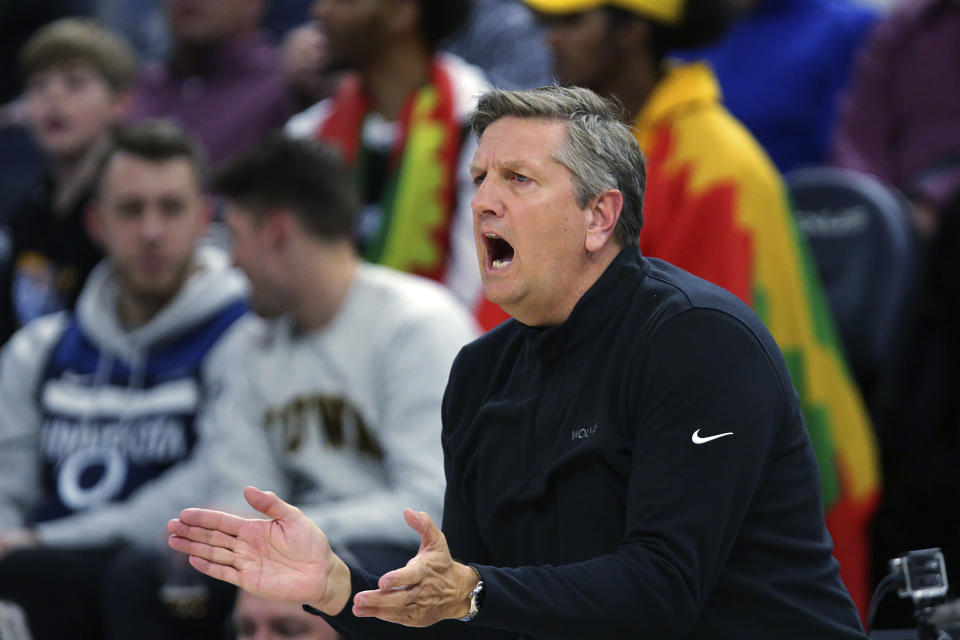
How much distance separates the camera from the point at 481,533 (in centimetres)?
214

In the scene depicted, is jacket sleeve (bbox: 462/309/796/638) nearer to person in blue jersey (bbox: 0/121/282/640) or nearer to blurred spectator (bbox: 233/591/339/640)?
blurred spectator (bbox: 233/591/339/640)

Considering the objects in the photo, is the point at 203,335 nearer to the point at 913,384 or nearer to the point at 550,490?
the point at 913,384

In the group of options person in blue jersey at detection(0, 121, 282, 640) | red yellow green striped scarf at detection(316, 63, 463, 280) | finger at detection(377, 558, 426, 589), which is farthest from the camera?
red yellow green striped scarf at detection(316, 63, 463, 280)

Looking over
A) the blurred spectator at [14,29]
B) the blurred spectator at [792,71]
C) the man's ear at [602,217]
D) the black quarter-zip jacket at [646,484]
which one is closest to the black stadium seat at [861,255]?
the blurred spectator at [792,71]

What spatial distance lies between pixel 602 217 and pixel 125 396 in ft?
7.71

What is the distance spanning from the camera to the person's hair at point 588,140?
198 cm

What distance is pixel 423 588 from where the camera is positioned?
1.70m

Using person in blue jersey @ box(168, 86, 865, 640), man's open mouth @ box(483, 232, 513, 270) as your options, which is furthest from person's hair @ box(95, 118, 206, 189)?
man's open mouth @ box(483, 232, 513, 270)

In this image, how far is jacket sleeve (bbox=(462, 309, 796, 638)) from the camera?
1.76 m

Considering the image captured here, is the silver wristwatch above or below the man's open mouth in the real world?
below

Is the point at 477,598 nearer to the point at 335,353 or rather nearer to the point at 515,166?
the point at 515,166

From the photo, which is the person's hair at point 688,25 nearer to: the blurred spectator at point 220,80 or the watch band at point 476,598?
the blurred spectator at point 220,80

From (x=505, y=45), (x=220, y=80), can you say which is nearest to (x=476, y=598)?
(x=505, y=45)

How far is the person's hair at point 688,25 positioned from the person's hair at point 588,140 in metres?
2.09
